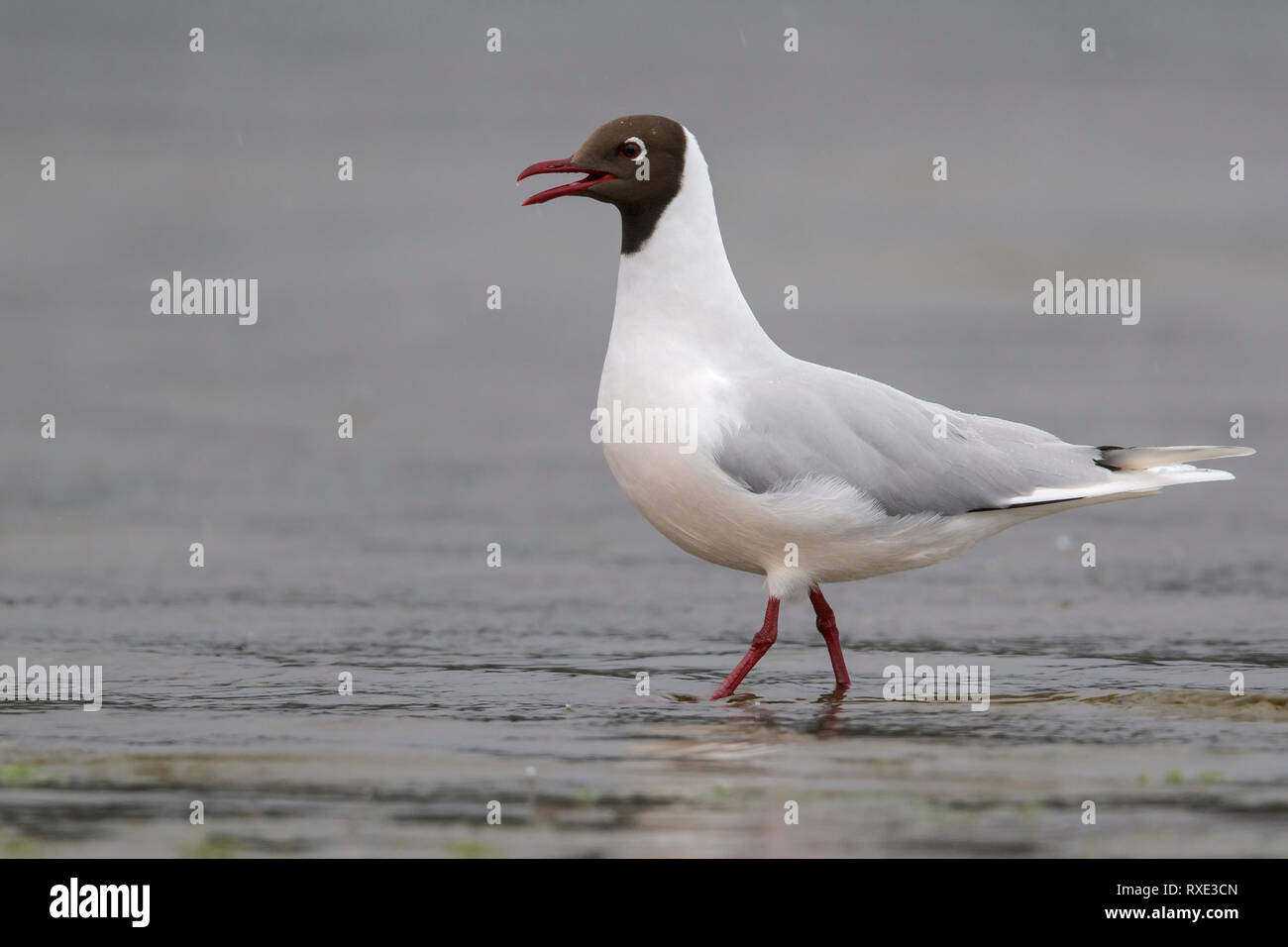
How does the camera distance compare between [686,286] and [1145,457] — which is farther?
[1145,457]

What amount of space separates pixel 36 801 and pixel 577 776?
5.02 feet

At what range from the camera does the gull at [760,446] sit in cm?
746

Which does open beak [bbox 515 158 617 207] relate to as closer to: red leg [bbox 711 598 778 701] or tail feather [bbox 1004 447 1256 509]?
red leg [bbox 711 598 778 701]

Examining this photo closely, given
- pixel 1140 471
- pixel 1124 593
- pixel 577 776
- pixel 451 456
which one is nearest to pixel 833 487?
pixel 1140 471

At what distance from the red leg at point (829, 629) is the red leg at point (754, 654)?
28cm

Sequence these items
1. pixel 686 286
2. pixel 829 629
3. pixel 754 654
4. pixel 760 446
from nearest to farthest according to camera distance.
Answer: pixel 760 446, pixel 754 654, pixel 686 286, pixel 829 629

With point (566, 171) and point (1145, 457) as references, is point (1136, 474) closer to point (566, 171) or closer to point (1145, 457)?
point (1145, 457)

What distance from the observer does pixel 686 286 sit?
25.6 ft

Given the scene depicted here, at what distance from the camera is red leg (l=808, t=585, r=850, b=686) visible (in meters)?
7.88

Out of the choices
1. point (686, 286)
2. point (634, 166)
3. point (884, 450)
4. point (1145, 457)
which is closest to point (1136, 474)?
point (1145, 457)

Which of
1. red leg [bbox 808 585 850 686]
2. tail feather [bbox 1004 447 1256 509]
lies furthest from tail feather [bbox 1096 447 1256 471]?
red leg [bbox 808 585 850 686]

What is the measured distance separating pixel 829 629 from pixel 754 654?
1.60ft

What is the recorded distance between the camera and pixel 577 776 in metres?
5.93

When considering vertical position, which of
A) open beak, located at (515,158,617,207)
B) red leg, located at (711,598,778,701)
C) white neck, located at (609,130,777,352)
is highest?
open beak, located at (515,158,617,207)
